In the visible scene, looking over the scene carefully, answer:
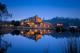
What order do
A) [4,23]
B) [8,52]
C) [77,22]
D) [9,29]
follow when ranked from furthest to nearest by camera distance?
[9,29] < [4,23] < [77,22] < [8,52]

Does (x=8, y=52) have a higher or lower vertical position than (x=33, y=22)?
lower

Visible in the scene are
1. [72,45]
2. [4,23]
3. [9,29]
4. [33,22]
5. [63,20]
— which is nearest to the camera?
[72,45]

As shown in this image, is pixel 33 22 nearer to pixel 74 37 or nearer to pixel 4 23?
pixel 4 23

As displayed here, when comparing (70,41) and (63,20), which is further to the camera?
(63,20)

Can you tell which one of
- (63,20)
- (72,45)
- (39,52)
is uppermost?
(63,20)

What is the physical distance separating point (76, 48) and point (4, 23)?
7831 millimetres

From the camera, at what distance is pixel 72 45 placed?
126 inches

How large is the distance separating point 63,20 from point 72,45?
6.02m

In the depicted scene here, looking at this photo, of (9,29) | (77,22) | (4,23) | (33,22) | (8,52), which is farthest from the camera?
(9,29)

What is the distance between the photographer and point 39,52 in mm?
5445

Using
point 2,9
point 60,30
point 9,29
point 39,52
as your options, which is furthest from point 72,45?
point 9,29

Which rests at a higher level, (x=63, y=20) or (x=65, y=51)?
(x=63, y=20)

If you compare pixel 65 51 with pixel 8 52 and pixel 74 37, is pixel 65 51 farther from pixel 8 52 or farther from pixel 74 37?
pixel 8 52

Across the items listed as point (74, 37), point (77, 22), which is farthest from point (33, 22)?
point (74, 37)
